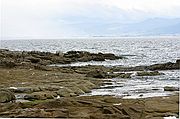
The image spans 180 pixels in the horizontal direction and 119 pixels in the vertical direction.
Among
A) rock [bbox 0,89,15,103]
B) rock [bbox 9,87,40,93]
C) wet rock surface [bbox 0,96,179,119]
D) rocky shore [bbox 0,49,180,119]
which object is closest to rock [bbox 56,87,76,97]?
rocky shore [bbox 0,49,180,119]

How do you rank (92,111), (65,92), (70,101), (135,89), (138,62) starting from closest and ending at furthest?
(92,111) < (70,101) < (65,92) < (135,89) < (138,62)

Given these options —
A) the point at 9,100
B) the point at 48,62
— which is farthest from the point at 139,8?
the point at 48,62

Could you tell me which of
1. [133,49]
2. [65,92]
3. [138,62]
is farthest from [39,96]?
[133,49]

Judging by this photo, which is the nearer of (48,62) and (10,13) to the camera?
(10,13)

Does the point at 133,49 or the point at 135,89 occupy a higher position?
the point at 135,89

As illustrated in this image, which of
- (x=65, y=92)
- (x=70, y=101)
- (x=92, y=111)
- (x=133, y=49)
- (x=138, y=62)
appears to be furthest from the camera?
(x=133, y=49)

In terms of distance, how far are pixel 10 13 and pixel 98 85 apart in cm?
982

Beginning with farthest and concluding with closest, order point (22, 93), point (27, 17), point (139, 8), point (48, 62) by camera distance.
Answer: point (48, 62), point (22, 93), point (27, 17), point (139, 8)

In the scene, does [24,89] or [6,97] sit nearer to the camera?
[6,97]

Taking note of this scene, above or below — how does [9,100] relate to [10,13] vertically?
below

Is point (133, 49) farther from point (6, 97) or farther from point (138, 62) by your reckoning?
point (6, 97)

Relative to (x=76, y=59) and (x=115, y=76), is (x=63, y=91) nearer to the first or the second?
(x=115, y=76)

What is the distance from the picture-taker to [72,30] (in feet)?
18.7

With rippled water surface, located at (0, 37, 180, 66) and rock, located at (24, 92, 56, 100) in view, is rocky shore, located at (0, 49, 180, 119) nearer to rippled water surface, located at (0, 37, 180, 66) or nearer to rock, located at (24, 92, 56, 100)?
rock, located at (24, 92, 56, 100)
